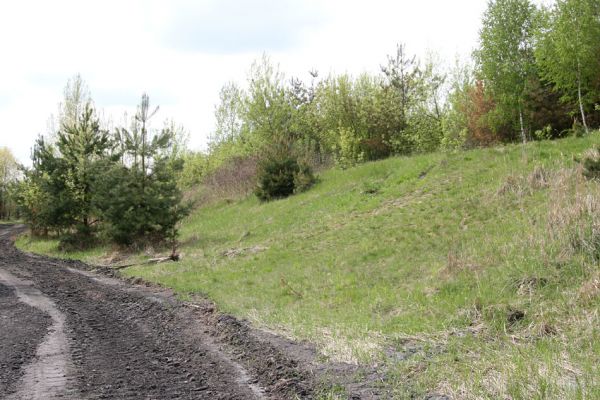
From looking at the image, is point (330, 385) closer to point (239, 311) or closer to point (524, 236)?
point (239, 311)

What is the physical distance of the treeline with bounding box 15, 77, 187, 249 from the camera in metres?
23.5

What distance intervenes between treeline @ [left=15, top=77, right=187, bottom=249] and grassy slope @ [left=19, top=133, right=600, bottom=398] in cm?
220

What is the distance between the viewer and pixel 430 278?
10.7 m

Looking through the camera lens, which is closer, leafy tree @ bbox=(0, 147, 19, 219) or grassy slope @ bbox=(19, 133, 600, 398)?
grassy slope @ bbox=(19, 133, 600, 398)

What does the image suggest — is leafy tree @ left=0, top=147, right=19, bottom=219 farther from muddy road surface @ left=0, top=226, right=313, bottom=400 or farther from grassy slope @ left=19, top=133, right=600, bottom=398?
muddy road surface @ left=0, top=226, right=313, bottom=400

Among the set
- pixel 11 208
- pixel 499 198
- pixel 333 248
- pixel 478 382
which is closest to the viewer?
pixel 478 382

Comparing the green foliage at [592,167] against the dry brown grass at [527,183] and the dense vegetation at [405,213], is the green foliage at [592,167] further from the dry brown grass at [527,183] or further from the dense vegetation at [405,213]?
the dry brown grass at [527,183]

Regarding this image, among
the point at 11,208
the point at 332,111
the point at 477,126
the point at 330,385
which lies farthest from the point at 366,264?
the point at 11,208

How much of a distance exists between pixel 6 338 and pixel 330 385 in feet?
20.2

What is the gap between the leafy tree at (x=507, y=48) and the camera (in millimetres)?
30328

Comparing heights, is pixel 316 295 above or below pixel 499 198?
below

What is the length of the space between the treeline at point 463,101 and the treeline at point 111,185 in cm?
810

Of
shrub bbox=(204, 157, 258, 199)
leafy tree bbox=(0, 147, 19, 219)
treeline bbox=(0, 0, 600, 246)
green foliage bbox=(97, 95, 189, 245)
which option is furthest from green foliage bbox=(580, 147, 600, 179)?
leafy tree bbox=(0, 147, 19, 219)

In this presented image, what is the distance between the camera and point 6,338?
9.41 m
